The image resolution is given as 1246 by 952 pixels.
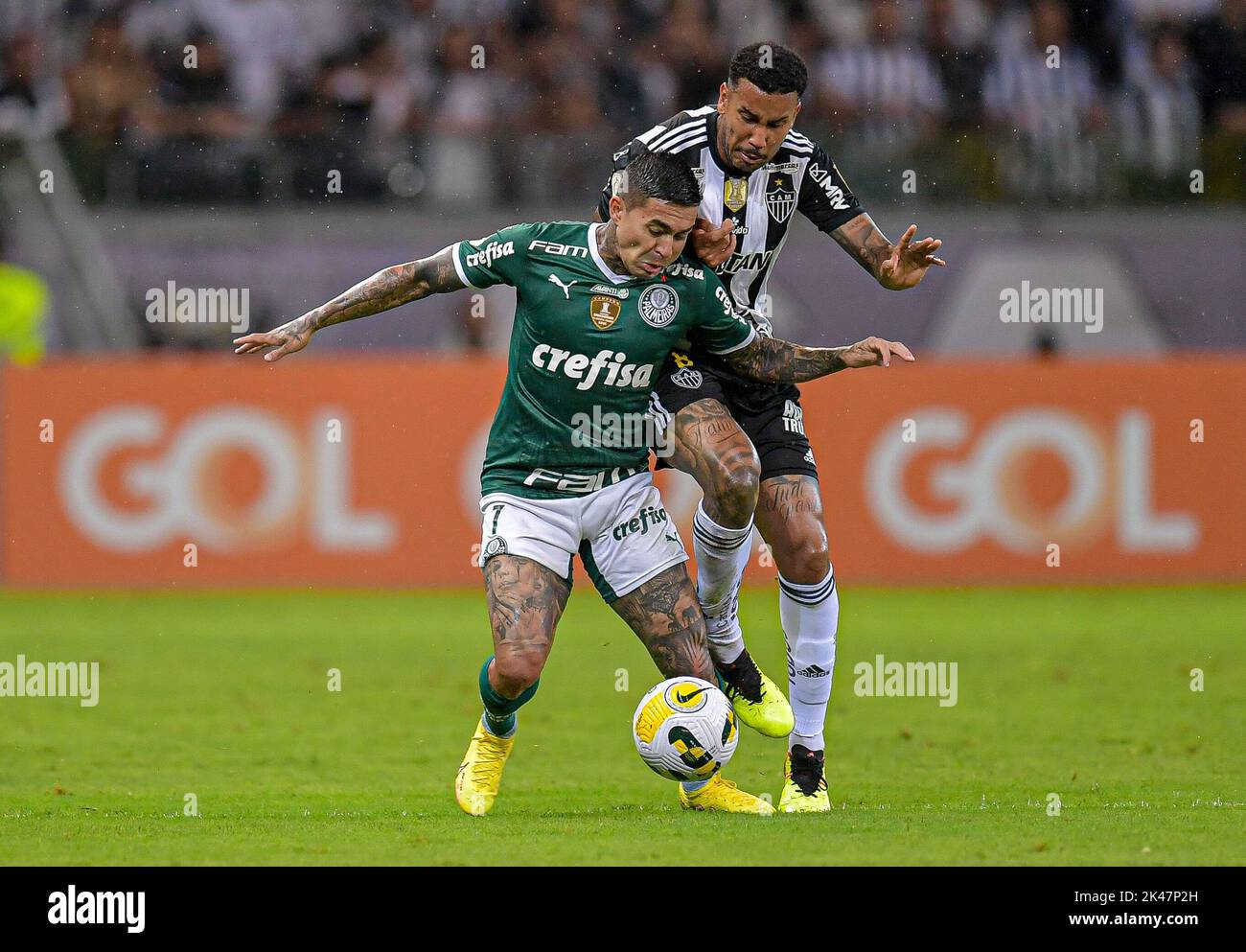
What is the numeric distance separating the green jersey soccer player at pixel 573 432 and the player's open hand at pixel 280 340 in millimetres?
11

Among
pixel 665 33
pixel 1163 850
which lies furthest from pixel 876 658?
pixel 665 33

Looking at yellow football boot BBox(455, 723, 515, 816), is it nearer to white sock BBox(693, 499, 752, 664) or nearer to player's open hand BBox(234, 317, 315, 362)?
white sock BBox(693, 499, 752, 664)

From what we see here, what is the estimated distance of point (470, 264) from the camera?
711 centimetres

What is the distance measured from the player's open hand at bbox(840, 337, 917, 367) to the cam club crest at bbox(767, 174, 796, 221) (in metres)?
0.77

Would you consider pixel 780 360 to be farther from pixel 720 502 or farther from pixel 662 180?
pixel 662 180

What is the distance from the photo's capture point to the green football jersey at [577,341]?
278 inches

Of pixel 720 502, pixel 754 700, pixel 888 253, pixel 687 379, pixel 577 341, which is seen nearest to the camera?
pixel 577 341

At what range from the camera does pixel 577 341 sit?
7070mm

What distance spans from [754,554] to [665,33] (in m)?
6.20

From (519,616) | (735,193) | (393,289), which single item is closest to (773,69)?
(735,193)

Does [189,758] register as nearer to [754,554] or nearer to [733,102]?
[733,102]

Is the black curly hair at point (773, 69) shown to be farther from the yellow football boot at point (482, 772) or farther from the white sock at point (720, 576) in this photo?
the yellow football boot at point (482, 772)

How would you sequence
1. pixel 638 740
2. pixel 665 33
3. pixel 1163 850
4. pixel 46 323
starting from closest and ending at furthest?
1. pixel 1163 850
2. pixel 638 740
3. pixel 46 323
4. pixel 665 33

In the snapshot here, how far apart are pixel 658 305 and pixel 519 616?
4.37 ft
